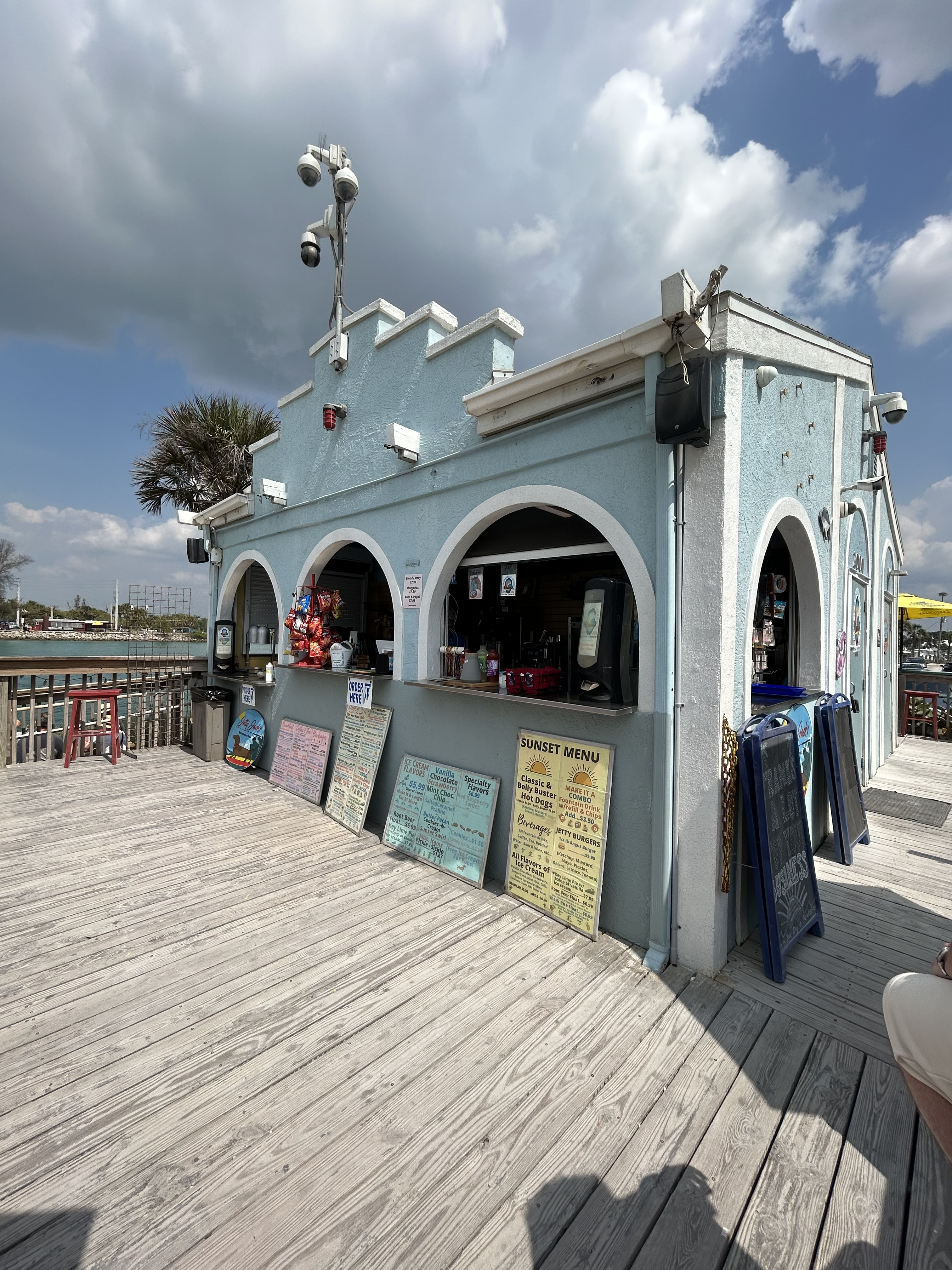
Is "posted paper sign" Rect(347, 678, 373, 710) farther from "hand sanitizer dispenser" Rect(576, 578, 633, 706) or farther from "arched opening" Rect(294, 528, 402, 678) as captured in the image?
"hand sanitizer dispenser" Rect(576, 578, 633, 706)

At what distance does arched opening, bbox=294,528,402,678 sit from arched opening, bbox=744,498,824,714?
279 cm

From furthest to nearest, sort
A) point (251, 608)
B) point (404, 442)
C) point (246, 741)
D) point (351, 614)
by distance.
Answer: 1. point (251, 608)
2. point (351, 614)
3. point (246, 741)
4. point (404, 442)

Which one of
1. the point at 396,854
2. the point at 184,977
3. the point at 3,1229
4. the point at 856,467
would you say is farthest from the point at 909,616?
the point at 3,1229

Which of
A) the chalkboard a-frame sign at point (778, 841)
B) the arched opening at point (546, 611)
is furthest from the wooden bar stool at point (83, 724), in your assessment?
the chalkboard a-frame sign at point (778, 841)

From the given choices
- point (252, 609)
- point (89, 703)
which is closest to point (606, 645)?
point (252, 609)

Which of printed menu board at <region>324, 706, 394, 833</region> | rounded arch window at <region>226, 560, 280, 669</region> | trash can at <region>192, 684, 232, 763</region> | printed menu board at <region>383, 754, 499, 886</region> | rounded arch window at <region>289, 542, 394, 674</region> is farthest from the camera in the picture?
rounded arch window at <region>226, 560, 280, 669</region>

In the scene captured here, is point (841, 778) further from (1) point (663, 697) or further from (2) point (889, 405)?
(2) point (889, 405)

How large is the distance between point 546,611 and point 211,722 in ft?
14.1

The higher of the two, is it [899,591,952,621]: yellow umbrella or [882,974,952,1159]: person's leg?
[899,591,952,621]: yellow umbrella

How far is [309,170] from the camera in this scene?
15.9 feet

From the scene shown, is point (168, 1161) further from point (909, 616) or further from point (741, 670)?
point (909, 616)

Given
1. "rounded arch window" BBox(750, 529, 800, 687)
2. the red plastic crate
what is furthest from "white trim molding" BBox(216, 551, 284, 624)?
"rounded arch window" BBox(750, 529, 800, 687)

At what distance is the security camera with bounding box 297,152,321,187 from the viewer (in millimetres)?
4820

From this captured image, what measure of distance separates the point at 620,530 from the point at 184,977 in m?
3.04
